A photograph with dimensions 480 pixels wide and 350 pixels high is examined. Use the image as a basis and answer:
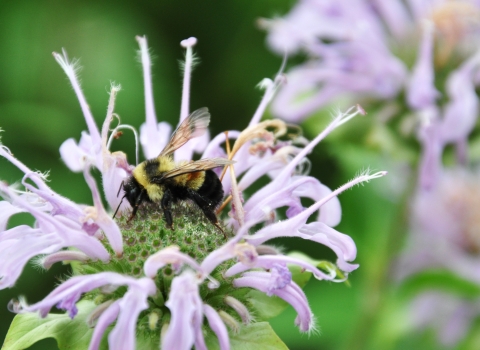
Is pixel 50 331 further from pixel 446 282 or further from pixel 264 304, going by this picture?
pixel 446 282

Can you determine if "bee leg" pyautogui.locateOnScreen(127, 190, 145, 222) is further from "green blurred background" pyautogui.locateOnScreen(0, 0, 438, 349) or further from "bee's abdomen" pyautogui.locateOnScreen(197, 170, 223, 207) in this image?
"green blurred background" pyautogui.locateOnScreen(0, 0, 438, 349)

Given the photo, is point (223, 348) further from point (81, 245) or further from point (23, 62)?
point (23, 62)

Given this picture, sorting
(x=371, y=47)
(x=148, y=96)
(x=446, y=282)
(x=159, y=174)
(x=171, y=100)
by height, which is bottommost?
(x=446, y=282)

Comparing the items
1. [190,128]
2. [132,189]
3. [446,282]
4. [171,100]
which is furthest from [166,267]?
[171,100]

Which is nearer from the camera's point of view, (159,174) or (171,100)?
(159,174)

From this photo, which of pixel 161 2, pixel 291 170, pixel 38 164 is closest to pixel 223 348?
pixel 291 170

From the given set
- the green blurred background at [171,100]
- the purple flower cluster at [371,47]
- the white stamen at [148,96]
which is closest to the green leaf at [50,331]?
the white stamen at [148,96]

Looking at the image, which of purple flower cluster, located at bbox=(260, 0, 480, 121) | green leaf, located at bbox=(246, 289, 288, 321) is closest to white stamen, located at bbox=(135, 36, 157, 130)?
green leaf, located at bbox=(246, 289, 288, 321)
